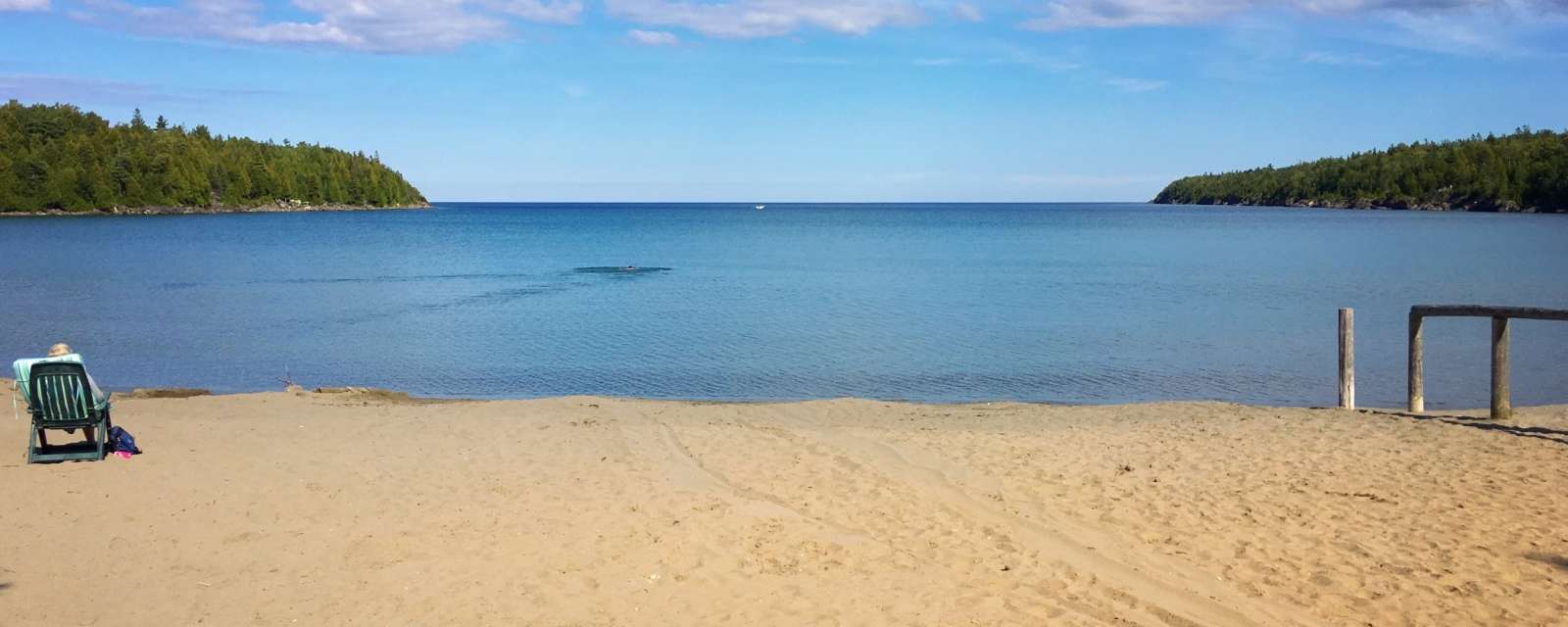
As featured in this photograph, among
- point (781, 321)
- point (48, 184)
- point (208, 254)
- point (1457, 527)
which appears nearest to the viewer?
point (1457, 527)

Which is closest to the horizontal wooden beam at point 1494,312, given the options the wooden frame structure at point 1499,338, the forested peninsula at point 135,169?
the wooden frame structure at point 1499,338

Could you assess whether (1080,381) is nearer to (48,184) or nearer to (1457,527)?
(1457,527)

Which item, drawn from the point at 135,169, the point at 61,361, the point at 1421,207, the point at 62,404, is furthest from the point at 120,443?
the point at 1421,207

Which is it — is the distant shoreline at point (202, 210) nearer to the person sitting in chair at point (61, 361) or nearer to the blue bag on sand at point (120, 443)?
the person sitting in chair at point (61, 361)

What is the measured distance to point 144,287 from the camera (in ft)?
131

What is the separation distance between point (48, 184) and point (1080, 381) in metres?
129

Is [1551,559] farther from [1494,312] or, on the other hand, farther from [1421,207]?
[1421,207]

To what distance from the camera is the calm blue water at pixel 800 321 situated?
19922 mm

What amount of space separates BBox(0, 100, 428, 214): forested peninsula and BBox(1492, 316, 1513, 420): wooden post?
437 ft

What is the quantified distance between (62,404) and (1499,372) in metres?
14.8

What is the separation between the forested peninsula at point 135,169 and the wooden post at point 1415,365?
132 m

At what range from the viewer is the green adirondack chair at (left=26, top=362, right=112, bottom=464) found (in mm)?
10477

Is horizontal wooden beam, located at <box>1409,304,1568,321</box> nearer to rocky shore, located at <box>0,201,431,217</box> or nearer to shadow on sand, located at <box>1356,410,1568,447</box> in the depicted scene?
shadow on sand, located at <box>1356,410,1568,447</box>

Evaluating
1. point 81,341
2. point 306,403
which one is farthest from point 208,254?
point 306,403
